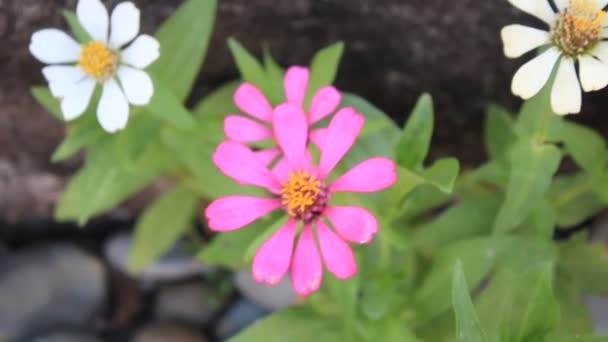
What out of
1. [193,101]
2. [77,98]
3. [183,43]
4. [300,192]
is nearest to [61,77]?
[77,98]

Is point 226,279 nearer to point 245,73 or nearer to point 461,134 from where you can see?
point 461,134

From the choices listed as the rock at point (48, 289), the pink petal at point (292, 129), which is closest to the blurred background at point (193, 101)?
the rock at point (48, 289)

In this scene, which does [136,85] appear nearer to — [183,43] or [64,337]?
[183,43]

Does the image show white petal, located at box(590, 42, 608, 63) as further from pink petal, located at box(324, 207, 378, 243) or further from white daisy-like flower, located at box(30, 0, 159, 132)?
white daisy-like flower, located at box(30, 0, 159, 132)

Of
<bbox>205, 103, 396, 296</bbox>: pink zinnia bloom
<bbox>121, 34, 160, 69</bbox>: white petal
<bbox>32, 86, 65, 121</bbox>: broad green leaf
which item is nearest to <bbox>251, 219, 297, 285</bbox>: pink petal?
<bbox>205, 103, 396, 296</bbox>: pink zinnia bloom

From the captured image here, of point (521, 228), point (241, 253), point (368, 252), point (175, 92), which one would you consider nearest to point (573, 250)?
point (521, 228)
